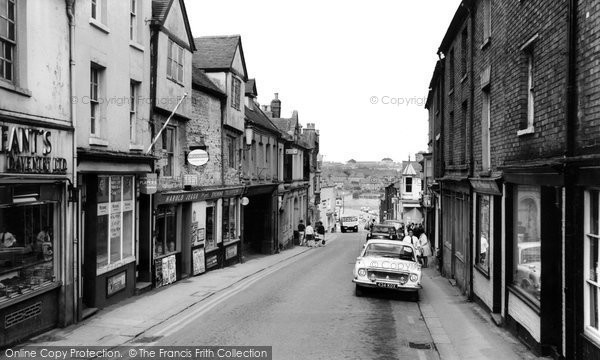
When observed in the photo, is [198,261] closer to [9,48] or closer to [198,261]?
[198,261]

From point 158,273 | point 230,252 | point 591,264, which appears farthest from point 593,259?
point 230,252

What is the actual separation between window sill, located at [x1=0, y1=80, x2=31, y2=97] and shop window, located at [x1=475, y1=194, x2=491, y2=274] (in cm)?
1053

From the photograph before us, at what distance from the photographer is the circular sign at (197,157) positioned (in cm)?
1866

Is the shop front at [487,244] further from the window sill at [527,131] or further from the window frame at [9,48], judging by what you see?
the window frame at [9,48]

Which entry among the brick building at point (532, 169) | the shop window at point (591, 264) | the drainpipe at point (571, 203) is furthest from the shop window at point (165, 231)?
the shop window at point (591, 264)

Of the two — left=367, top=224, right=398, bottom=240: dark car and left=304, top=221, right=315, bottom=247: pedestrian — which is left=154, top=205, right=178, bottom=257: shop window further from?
left=304, top=221, right=315, bottom=247: pedestrian

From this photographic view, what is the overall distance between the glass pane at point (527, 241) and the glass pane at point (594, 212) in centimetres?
244

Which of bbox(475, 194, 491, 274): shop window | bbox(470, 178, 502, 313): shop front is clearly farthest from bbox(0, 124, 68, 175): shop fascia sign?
bbox(475, 194, 491, 274): shop window

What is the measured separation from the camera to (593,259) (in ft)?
25.3

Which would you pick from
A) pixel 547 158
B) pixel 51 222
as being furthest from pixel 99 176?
pixel 547 158

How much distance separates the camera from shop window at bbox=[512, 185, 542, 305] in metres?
10.3

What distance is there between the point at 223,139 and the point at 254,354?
15.1 metres

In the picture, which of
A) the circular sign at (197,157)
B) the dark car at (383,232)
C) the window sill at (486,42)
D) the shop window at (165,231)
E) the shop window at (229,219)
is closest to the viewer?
the window sill at (486,42)

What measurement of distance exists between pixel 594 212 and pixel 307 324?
21.7 feet
